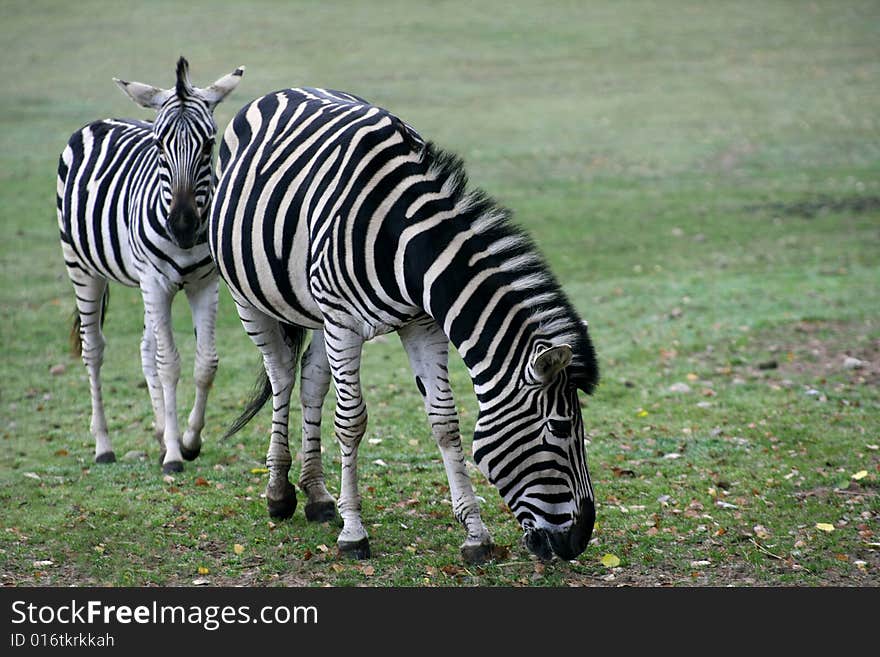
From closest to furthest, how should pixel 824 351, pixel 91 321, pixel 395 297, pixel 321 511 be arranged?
pixel 395 297 → pixel 321 511 → pixel 91 321 → pixel 824 351

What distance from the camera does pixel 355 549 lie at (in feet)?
19.9

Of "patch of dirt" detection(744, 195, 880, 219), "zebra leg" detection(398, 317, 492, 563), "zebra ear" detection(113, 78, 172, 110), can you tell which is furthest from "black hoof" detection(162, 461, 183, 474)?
"patch of dirt" detection(744, 195, 880, 219)

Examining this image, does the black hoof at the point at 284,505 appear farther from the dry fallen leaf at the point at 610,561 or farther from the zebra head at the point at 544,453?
the dry fallen leaf at the point at 610,561

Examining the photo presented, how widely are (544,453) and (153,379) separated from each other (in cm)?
434

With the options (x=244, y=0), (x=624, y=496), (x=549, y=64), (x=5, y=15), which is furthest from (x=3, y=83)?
(x=624, y=496)

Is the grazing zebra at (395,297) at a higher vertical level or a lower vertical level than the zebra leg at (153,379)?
higher

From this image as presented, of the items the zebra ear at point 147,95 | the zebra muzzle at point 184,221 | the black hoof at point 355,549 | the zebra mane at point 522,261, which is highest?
the zebra ear at point 147,95

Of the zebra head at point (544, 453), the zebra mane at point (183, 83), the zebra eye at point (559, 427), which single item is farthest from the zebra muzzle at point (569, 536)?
the zebra mane at point (183, 83)

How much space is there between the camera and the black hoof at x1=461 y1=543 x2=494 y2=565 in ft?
19.3

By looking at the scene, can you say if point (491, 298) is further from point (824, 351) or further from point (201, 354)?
point (824, 351)

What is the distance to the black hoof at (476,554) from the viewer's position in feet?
19.3

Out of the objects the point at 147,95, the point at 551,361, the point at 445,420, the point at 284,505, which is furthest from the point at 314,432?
the point at 147,95

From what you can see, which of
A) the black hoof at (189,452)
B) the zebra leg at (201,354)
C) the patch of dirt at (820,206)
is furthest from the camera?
the patch of dirt at (820,206)

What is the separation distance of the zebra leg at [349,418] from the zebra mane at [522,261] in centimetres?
100
